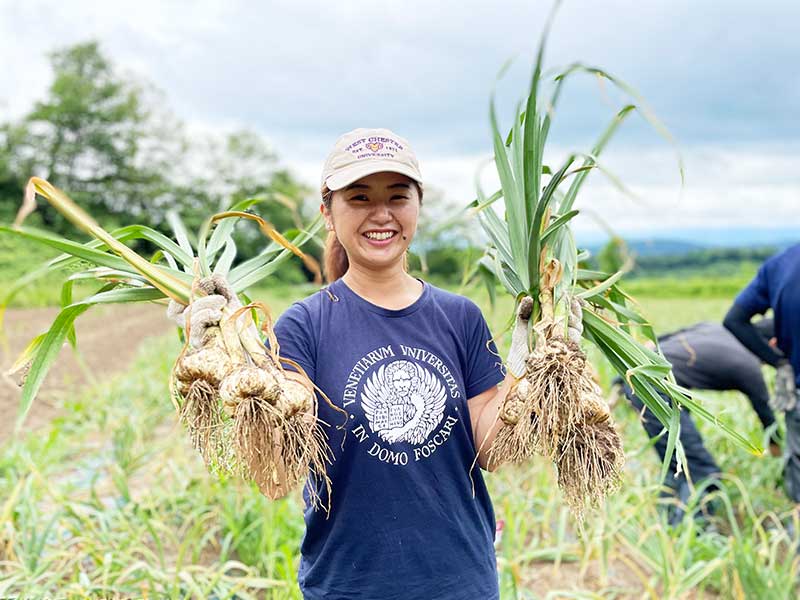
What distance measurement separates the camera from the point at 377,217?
136 cm

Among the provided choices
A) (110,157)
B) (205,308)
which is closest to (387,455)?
(205,308)

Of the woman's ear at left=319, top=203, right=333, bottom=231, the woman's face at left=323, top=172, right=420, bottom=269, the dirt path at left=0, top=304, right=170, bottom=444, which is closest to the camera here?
the woman's face at left=323, top=172, right=420, bottom=269

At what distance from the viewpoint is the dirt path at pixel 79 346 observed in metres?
5.60

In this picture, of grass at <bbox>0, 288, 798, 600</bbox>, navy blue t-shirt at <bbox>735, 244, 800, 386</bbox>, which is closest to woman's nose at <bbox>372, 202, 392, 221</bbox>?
grass at <bbox>0, 288, 798, 600</bbox>

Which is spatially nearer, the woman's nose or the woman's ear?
the woman's nose

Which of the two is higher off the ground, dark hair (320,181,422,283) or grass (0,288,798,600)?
dark hair (320,181,422,283)

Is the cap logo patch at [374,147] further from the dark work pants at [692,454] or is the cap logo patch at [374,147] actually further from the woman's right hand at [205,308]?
the dark work pants at [692,454]

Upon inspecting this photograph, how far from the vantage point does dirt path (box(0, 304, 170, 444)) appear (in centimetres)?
560

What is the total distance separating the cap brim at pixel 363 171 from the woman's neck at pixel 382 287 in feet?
0.62

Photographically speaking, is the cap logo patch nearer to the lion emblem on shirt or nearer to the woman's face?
the woman's face

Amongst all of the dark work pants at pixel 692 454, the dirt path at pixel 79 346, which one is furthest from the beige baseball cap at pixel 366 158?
the dark work pants at pixel 692 454

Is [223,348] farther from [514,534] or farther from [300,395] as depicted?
[514,534]

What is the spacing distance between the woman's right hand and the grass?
79 cm

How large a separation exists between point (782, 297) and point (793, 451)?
71 centimetres
